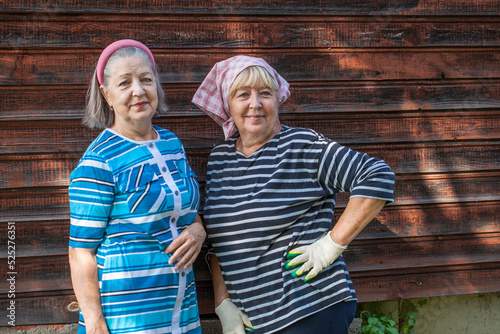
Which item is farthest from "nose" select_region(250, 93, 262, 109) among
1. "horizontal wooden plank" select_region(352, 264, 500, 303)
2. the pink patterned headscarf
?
"horizontal wooden plank" select_region(352, 264, 500, 303)

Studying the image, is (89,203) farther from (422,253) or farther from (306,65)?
(422,253)

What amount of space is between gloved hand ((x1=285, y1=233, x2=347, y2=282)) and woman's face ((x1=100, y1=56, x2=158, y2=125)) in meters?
0.98

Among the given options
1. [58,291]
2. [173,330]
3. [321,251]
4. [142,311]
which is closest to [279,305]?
[321,251]

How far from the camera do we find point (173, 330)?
6.28ft

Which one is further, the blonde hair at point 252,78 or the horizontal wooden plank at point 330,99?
the horizontal wooden plank at point 330,99

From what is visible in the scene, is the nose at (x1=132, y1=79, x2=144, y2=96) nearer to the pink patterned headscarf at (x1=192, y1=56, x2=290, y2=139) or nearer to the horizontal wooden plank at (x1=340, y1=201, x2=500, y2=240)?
the pink patterned headscarf at (x1=192, y1=56, x2=290, y2=139)

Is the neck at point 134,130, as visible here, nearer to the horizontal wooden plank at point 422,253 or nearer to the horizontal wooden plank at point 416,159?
the horizontal wooden plank at point 416,159

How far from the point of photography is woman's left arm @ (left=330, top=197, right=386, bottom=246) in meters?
1.93

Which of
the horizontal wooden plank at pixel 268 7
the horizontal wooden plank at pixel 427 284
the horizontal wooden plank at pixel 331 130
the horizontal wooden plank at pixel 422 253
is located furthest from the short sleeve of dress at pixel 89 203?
the horizontal wooden plank at pixel 427 284

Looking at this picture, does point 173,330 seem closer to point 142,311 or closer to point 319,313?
point 142,311

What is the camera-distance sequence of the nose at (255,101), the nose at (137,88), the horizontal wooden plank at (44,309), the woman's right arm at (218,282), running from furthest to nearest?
1. the horizontal wooden plank at (44,309)
2. the woman's right arm at (218,282)
3. the nose at (255,101)
4. the nose at (137,88)

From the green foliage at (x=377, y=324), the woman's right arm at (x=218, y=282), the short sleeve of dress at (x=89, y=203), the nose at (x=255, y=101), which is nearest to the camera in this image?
the short sleeve of dress at (x=89, y=203)

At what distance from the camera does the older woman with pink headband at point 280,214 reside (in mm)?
1975

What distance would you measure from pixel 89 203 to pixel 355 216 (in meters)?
1.20
